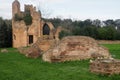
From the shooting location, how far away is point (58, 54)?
21422 millimetres

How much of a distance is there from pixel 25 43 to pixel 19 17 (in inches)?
298

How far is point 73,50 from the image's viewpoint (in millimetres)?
21641

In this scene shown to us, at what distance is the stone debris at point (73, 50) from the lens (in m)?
21.4

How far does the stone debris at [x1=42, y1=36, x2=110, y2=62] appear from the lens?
21.4 meters

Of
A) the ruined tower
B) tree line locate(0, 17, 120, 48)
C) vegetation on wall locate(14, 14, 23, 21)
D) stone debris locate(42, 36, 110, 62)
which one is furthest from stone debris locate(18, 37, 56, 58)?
the ruined tower

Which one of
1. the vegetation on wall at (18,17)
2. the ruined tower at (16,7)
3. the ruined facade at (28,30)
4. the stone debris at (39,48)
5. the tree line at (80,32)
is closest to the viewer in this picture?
the stone debris at (39,48)

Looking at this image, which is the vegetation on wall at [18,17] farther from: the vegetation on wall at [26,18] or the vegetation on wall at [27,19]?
the vegetation on wall at [27,19]

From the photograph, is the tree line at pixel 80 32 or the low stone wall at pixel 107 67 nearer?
the low stone wall at pixel 107 67

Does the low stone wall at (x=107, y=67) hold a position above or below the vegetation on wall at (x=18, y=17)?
below

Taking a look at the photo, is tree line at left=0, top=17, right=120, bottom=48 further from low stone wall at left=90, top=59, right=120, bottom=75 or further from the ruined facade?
low stone wall at left=90, top=59, right=120, bottom=75

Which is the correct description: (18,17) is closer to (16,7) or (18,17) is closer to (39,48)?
(16,7)

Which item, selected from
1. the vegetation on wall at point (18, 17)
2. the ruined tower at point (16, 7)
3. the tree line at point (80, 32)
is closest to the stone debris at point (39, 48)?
the tree line at point (80, 32)

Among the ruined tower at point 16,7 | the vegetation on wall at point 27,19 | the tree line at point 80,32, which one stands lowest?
the tree line at point 80,32

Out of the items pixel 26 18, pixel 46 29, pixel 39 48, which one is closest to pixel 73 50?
pixel 39 48
